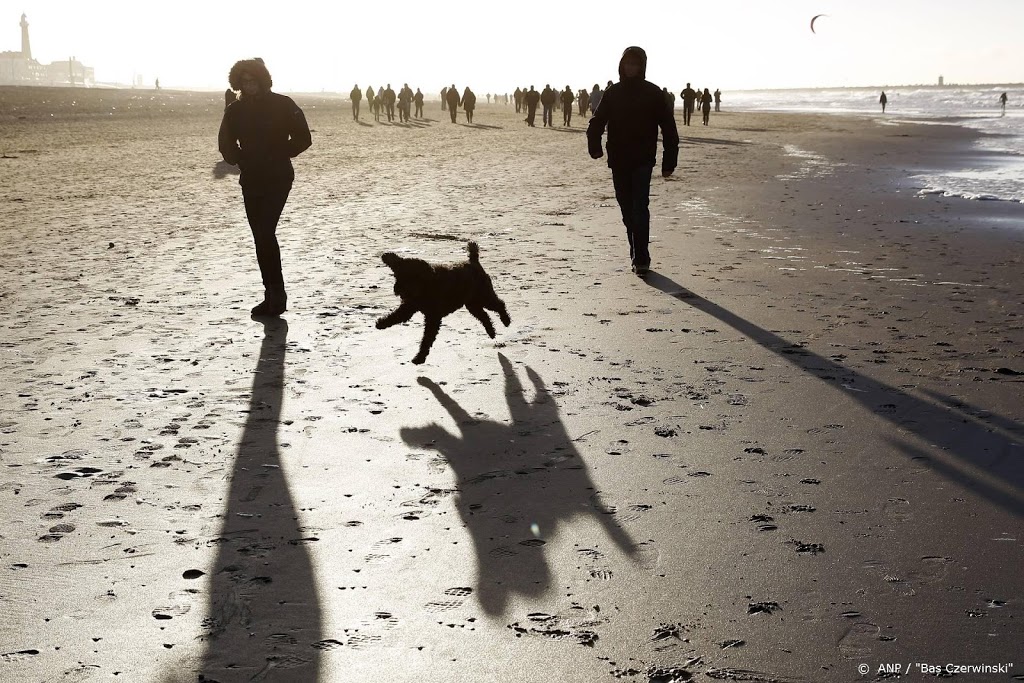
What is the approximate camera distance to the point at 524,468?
164 inches

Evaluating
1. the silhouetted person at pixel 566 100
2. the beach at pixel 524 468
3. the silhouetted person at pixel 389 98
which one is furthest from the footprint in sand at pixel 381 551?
the silhouetted person at pixel 389 98

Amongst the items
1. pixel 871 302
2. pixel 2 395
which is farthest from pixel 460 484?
pixel 871 302

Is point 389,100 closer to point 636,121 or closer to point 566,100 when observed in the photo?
point 566,100

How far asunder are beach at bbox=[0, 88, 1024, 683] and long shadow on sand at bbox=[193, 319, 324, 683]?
0.5 inches

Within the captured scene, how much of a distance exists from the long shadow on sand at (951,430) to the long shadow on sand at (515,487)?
1573mm

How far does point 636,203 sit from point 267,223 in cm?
339

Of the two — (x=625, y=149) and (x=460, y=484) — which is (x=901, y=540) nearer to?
(x=460, y=484)

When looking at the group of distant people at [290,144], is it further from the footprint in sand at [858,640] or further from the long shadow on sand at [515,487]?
the footprint in sand at [858,640]

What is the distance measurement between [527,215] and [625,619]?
1000 centimetres

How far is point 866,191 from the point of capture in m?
15.3

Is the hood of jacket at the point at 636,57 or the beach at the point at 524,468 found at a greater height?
the hood of jacket at the point at 636,57

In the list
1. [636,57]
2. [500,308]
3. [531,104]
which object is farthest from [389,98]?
[500,308]

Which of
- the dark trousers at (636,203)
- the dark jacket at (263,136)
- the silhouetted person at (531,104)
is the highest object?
the silhouetted person at (531,104)

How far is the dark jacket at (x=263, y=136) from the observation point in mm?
6793
